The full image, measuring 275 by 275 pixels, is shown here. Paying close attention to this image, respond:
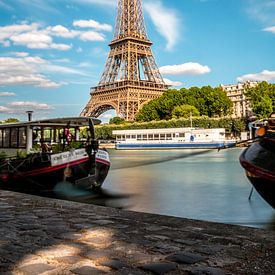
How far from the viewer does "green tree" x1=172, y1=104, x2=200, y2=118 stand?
237 feet

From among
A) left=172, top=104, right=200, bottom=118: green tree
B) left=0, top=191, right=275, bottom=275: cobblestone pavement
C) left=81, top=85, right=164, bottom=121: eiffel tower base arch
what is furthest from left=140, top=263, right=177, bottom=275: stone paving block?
left=81, top=85, right=164, bottom=121: eiffel tower base arch

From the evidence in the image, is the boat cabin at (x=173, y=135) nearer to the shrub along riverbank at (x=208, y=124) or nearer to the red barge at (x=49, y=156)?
the shrub along riverbank at (x=208, y=124)

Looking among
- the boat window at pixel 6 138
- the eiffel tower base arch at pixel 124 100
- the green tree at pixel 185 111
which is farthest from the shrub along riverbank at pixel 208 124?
the boat window at pixel 6 138

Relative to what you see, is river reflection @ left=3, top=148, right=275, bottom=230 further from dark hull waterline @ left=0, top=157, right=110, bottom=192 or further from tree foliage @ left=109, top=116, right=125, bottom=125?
tree foliage @ left=109, top=116, right=125, bottom=125

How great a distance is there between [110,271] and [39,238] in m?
1.72

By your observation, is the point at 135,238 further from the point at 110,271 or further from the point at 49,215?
the point at 49,215

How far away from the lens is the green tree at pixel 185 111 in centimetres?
7228

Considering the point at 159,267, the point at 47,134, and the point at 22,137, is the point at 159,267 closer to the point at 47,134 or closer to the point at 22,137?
the point at 47,134

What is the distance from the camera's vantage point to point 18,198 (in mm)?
9719

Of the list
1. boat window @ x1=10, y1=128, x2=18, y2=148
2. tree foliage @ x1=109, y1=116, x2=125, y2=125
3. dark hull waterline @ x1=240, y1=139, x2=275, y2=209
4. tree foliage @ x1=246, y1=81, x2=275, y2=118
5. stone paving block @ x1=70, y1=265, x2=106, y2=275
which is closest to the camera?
stone paving block @ x1=70, y1=265, x2=106, y2=275

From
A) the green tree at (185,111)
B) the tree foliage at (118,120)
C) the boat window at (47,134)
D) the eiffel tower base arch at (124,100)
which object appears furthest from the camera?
the tree foliage at (118,120)

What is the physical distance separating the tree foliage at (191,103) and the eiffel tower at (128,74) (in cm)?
527

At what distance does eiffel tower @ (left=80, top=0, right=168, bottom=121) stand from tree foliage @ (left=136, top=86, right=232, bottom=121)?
5268 millimetres

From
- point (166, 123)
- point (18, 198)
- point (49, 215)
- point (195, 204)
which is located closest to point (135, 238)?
point (49, 215)
